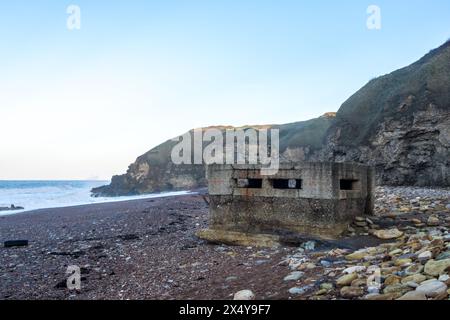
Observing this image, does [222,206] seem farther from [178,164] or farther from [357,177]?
[178,164]

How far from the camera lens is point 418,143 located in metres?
23.1

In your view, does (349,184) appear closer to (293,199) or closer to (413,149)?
(293,199)

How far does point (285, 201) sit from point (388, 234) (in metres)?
2.36

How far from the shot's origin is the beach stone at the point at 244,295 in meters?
5.17

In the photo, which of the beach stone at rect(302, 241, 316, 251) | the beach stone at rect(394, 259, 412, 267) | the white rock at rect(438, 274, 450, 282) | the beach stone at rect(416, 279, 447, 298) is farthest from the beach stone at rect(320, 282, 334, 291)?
the beach stone at rect(302, 241, 316, 251)

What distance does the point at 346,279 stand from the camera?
4949mm

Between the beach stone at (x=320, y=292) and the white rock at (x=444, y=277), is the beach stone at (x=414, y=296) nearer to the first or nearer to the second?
the white rock at (x=444, y=277)

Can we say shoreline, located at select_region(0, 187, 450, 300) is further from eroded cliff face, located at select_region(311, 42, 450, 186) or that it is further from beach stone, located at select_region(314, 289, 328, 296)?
eroded cliff face, located at select_region(311, 42, 450, 186)

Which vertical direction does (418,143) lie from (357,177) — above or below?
above

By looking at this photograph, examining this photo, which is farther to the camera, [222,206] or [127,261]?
[222,206]

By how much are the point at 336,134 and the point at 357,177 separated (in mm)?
22373

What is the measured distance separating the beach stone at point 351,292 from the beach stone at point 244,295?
1.26 meters

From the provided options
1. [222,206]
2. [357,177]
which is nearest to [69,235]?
[222,206]

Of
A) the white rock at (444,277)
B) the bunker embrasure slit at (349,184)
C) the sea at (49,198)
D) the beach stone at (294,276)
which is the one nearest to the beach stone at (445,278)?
the white rock at (444,277)
